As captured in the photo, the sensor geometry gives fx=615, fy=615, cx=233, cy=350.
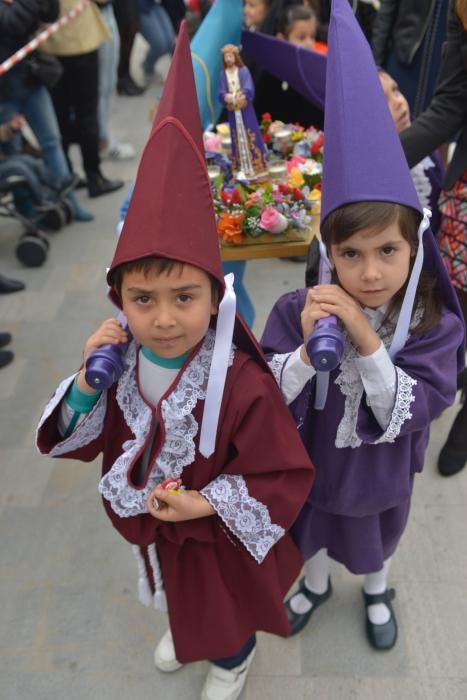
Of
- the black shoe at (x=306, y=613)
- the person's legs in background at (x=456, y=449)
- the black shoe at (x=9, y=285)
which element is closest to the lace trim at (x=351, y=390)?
the black shoe at (x=306, y=613)

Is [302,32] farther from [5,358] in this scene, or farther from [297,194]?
[5,358]

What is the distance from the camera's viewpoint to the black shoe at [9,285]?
335cm

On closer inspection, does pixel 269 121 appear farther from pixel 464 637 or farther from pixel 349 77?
pixel 464 637

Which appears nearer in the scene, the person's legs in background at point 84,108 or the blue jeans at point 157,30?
the person's legs in background at point 84,108

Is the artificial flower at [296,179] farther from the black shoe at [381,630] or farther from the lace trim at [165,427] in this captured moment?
the black shoe at [381,630]

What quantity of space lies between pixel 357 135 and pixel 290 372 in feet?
1.48

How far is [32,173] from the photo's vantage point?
346cm

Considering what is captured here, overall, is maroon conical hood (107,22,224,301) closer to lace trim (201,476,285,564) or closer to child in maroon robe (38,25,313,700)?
child in maroon robe (38,25,313,700)

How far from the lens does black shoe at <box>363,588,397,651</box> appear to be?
1693 mm

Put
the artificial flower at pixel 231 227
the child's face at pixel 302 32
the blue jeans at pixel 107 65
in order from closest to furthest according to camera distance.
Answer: the artificial flower at pixel 231 227
the child's face at pixel 302 32
the blue jeans at pixel 107 65

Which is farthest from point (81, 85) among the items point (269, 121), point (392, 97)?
point (392, 97)

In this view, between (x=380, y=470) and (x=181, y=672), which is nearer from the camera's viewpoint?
(x=380, y=470)

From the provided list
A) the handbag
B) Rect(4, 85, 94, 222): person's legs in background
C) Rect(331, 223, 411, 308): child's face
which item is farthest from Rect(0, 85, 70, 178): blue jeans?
Rect(331, 223, 411, 308): child's face

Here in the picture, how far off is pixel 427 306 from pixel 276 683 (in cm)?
110
